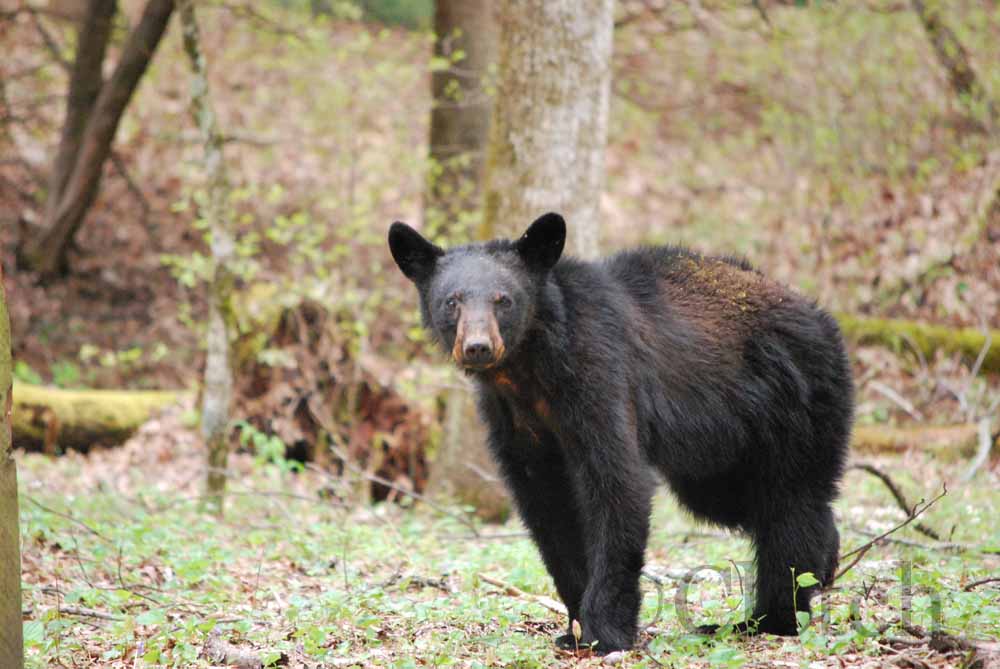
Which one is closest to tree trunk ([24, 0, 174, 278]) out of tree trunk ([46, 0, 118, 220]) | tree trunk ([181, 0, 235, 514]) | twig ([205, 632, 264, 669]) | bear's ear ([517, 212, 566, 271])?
tree trunk ([46, 0, 118, 220])

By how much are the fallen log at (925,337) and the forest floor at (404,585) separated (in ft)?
6.08

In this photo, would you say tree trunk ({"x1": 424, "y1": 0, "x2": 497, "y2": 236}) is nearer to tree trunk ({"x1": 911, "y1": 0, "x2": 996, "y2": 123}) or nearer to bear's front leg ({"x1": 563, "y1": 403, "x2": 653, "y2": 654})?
tree trunk ({"x1": 911, "y1": 0, "x2": 996, "y2": 123})

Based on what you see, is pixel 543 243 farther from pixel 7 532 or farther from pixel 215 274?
pixel 215 274

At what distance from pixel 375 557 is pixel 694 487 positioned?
2170 millimetres

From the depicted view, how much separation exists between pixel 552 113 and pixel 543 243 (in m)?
2.86

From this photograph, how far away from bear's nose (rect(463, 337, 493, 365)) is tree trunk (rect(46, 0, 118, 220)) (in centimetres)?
1032

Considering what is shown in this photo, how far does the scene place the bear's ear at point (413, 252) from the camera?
4.69m

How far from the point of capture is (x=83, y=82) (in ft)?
42.2

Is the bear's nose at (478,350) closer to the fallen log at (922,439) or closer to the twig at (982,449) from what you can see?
the twig at (982,449)

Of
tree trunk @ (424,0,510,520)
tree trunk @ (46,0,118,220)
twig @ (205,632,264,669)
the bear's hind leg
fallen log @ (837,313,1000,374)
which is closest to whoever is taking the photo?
twig @ (205,632,264,669)

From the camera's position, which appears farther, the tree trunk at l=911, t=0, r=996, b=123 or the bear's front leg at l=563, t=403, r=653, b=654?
the tree trunk at l=911, t=0, r=996, b=123

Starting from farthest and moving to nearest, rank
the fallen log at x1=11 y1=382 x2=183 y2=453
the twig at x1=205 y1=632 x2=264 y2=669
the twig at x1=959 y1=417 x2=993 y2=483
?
the fallen log at x1=11 y1=382 x2=183 y2=453
the twig at x1=959 y1=417 x2=993 y2=483
the twig at x1=205 y1=632 x2=264 y2=669

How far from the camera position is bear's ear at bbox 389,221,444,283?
15.4 ft

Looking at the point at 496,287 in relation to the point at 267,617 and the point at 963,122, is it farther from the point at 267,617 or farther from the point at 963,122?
the point at 963,122
